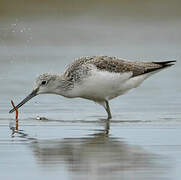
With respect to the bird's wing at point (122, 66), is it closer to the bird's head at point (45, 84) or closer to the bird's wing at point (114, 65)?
the bird's wing at point (114, 65)

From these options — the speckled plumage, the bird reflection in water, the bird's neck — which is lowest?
the bird reflection in water

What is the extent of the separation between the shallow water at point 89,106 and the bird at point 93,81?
35 centimetres

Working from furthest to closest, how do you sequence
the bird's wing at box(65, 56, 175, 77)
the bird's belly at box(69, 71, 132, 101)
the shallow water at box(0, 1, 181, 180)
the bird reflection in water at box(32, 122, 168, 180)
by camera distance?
the bird's wing at box(65, 56, 175, 77) → the bird's belly at box(69, 71, 132, 101) → the shallow water at box(0, 1, 181, 180) → the bird reflection in water at box(32, 122, 168, 180)

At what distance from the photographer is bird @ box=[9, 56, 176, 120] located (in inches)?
550

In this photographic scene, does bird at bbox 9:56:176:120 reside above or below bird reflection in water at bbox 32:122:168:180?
above

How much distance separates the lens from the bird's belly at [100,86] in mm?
13906

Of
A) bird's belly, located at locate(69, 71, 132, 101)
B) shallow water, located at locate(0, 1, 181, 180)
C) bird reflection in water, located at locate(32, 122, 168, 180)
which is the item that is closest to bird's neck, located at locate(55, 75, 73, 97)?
bird's belly, located at locate(69, 71, 132, 101)

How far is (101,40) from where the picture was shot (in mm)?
25203

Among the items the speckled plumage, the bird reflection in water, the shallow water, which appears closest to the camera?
the bird reflection in water

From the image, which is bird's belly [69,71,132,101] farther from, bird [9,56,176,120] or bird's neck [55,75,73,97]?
bird's neck [55,75,73,97]

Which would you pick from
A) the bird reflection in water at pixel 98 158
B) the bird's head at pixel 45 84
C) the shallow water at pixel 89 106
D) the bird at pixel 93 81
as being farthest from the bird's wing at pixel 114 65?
the bird reflection in water at pixel 98 158

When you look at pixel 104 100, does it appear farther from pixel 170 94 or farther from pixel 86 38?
pixel 86 38

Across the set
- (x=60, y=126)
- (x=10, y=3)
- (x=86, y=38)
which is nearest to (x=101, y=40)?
(x=86, y=38)

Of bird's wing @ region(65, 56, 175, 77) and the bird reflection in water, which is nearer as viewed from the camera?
the bird reflection in water
